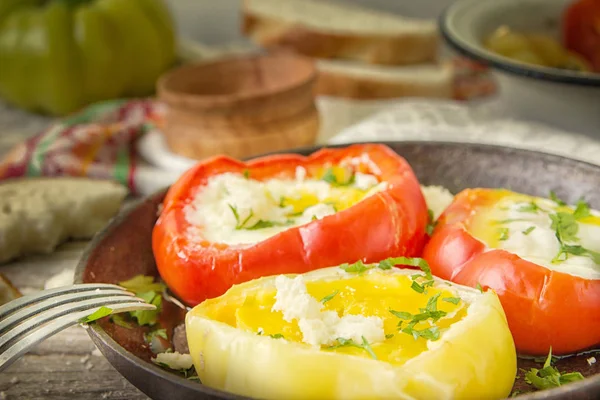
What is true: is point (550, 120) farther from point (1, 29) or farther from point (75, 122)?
point (1, 29)

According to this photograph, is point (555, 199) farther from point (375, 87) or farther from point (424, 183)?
point (375, 87)

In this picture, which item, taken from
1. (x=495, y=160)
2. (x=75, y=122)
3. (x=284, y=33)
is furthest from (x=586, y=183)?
(x=284, y=33)

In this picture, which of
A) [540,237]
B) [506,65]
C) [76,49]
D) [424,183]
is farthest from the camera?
[76,49]

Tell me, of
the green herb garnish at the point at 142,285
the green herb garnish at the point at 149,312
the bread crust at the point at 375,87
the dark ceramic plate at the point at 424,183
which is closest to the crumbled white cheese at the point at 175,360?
the dark ceramic plate at the point at 424,183

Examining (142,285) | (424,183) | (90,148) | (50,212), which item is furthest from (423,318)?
(90,148)

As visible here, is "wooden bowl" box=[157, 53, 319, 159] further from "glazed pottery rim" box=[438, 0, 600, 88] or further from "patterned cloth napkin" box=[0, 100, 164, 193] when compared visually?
"glazed pottery rim" box=[438, 0, 600, 88]

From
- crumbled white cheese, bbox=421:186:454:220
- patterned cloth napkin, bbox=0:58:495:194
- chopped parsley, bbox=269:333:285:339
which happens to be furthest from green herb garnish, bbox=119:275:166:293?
patterned cloth napkin, bbox=0:58:495:194

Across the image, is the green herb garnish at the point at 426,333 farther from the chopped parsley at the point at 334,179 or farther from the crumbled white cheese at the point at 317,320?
the chopped parsley at the point at 334,179
